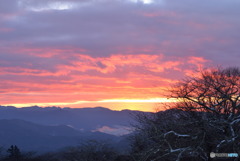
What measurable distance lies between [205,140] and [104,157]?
818 inches

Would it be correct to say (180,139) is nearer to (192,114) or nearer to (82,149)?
(192,114)

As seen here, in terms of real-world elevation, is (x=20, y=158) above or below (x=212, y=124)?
below

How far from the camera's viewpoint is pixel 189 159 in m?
26.4

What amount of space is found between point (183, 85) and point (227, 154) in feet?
31.2

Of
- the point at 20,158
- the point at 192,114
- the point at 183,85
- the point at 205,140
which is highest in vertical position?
the point at 183,85

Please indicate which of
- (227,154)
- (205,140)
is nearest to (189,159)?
(205,140)

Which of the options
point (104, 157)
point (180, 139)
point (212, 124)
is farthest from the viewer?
point (104, 157)

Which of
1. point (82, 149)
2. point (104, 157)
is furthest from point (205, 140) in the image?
point (82, 149)

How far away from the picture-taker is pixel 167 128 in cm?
2403

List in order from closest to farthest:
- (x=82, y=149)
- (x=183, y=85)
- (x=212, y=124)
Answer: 1. (x=212, y=124)
2. (x=183, y=85)
3. (x=82, y=149)

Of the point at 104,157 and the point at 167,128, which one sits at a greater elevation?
the point at 167,128

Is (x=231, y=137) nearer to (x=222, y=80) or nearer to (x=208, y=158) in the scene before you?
(x=208, y=158)

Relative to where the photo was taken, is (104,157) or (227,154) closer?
(227,154)

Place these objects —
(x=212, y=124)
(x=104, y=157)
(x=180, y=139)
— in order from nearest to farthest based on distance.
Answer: (x=212, y=124), (x=180, y=139), (x=104, y=157)
